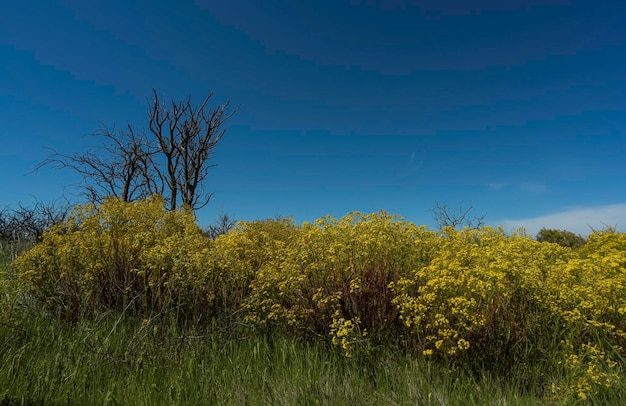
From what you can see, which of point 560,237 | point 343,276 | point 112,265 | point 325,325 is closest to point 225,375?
point 325,325

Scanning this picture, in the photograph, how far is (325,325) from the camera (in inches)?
153

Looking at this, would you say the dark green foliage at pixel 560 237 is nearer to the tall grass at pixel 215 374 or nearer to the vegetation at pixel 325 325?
the vegetation at pixel 325 325

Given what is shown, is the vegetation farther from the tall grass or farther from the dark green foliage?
the dark green foliage

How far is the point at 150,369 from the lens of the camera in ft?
10.4

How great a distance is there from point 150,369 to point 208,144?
37.7ft

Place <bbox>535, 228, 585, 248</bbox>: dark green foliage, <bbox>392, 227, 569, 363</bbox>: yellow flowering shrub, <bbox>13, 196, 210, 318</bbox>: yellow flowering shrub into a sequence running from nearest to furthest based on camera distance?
<bbox>392, 227, 569, 363</bbox>: yellow flowering shrub < <bbox>13, 196, 210, 318</bbox>: yellow flowering shrub < <bbox>535, 228, 585, 248</bbox>: dark green foliage

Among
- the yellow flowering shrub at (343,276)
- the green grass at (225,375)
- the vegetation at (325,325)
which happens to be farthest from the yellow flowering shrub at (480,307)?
the yellow flowering shrub at (343,276)

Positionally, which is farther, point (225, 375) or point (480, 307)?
point (480, 307)

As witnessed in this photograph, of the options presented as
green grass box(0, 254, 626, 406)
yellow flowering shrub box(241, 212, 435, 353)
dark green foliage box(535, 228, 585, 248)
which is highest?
dark green foliage box(535, 228, 585, 248)

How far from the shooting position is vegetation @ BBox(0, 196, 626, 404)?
112 inches

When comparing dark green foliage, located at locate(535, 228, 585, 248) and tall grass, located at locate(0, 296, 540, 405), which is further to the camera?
dark green foliage, located at locate(535, 228, 585, 248)

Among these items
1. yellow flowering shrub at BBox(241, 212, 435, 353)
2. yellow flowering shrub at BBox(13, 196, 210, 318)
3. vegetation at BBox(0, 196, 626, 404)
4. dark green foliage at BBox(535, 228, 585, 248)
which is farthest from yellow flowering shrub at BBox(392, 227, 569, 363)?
dark green foliage at BBox(535, 228, 585, 248)

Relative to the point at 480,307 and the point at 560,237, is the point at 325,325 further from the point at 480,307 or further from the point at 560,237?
the point at 560,237

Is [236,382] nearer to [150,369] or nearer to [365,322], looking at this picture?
[150,369]
